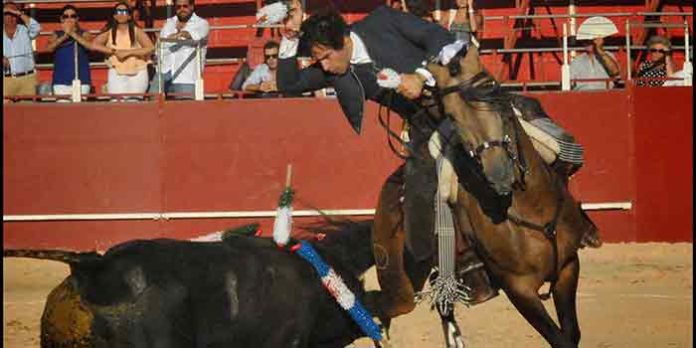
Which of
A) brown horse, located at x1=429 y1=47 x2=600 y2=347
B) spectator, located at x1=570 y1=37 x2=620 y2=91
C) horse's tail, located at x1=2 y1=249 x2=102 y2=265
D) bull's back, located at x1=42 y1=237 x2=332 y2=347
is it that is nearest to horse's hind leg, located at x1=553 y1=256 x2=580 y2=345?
brown horse, located at x1=429 y1=47 x2=600 y2=347

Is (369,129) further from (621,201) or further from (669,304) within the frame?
(669,304)

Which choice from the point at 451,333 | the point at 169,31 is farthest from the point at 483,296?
the point at 169,31

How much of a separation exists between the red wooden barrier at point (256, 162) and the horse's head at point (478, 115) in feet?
26.1

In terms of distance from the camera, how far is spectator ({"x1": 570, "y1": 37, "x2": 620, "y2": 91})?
1439 centimetres

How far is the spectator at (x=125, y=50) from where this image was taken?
1425cm

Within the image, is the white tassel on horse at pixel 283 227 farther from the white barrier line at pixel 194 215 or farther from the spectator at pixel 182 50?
the spectator at pixel 182 50

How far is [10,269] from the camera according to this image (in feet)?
44.6

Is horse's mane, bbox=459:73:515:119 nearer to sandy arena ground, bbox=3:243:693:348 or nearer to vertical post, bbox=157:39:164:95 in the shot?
sandy arena ground, bbox=3:243:693:348

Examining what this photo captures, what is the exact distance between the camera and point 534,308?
6559 millimetres

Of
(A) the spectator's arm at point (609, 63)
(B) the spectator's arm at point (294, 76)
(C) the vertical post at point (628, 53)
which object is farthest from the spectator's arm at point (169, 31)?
(B) the spectator's arm at point (294, 76)

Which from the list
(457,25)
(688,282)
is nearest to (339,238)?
(688,282)

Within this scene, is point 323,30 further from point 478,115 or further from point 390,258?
point 390,258

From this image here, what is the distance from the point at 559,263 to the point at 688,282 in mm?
5534

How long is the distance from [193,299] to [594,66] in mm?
9479
